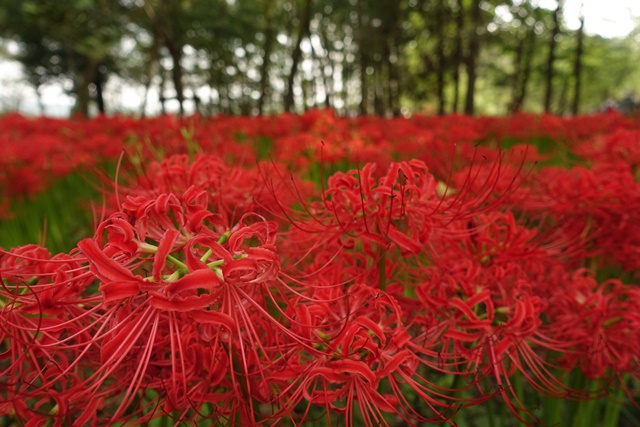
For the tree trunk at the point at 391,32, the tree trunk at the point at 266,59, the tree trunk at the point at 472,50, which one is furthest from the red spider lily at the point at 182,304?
the tree trunk at the point at 391,32

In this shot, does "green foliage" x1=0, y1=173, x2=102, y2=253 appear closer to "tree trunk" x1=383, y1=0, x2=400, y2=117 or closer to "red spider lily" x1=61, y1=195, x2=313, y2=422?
"red spider lily" x1=61, y1=195, x2=313, y2=422

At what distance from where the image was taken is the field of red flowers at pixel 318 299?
27.0 inches

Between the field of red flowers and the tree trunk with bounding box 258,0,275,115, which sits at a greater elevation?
the tree trunk with bounding box 258,0,275,115

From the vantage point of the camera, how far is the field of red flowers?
69cm

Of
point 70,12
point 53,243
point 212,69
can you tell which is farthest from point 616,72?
point 53,243

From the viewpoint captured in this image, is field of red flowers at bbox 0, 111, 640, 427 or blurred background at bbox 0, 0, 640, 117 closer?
field of red flowers at bbox 0, 111, 640, 427

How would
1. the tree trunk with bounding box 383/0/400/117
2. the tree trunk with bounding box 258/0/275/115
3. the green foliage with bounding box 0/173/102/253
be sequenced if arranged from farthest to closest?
the tree trunk with bounding box 383/0/400/117, the tree trunk with bounding box 258/0/275/115, the green foliage with bounding box 0/173/102/253

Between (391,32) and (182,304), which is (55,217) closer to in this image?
(182,304)

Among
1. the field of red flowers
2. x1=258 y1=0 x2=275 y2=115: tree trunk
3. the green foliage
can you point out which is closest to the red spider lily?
the field of red flowers

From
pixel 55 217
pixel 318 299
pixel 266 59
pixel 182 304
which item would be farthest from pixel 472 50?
pixel 182 304

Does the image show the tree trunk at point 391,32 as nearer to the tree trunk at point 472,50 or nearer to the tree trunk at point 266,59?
the tree trunk at point 472,50

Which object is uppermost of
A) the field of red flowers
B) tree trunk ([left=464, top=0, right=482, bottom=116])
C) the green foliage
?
tree trunk ([left=464, top=0, right=482, bottom=116])

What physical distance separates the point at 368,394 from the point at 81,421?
0.45 metres

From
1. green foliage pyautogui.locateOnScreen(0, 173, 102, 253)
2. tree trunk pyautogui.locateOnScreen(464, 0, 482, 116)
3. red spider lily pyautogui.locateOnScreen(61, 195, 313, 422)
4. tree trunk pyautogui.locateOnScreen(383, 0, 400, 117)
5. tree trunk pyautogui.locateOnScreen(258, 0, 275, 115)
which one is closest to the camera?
red spider lily pyautogui.locateOnScreen(61, 195, 313, 422)
